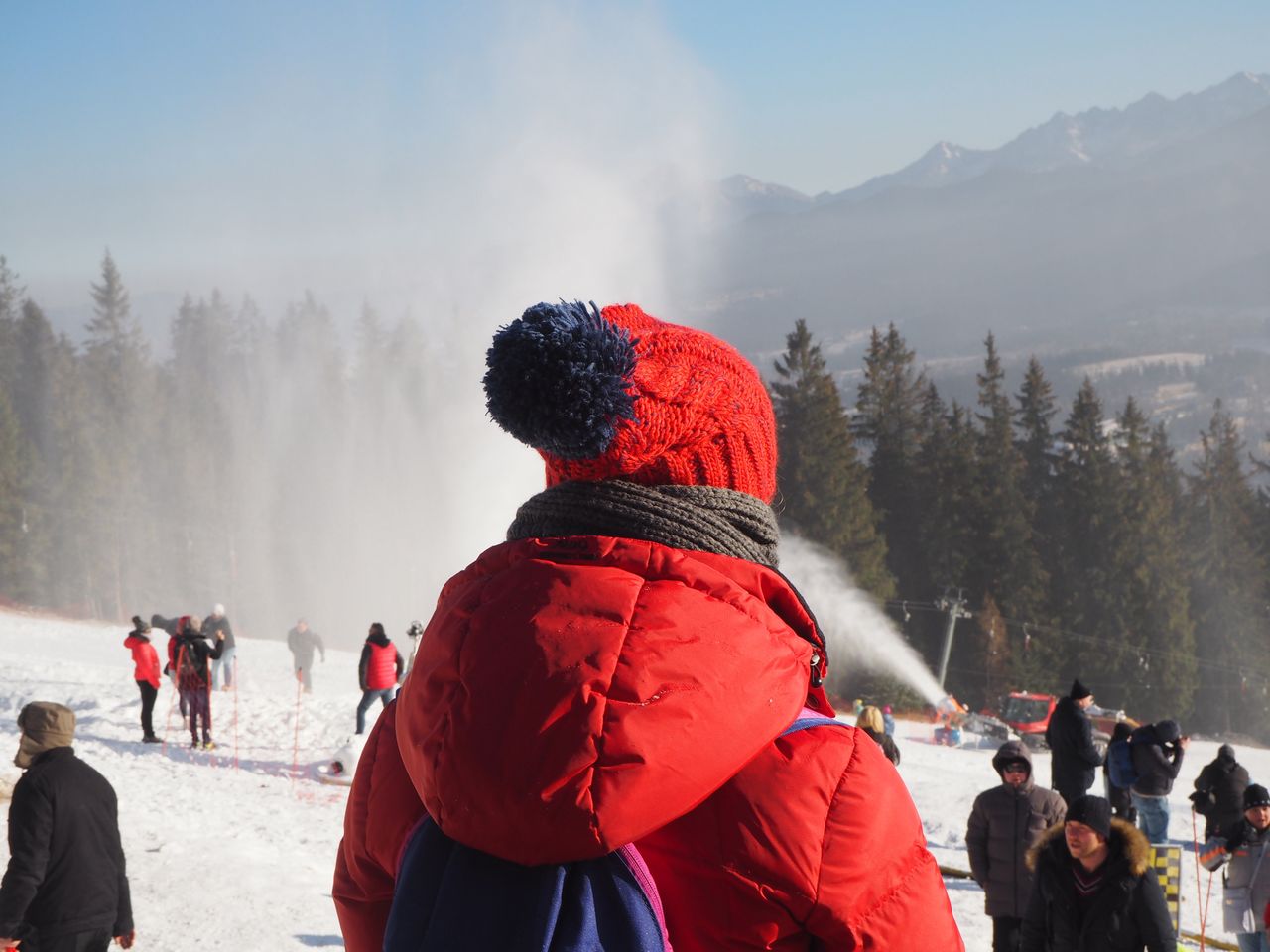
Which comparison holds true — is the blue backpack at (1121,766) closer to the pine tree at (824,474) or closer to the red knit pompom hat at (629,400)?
the red knit pompom hat at (629,400)

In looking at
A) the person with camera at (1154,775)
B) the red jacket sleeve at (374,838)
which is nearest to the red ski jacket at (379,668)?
the person with camera at (1154,775)

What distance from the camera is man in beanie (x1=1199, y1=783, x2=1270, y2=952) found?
6269 millimetres

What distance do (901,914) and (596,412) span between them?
623 mm

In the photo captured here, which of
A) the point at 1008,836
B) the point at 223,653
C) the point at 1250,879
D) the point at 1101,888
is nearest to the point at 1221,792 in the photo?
the point at 1250,879

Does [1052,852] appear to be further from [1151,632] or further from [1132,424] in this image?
[1132,424]

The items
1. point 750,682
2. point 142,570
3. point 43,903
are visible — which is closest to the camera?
point 750,682

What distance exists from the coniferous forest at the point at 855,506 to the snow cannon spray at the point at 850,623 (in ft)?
3.51

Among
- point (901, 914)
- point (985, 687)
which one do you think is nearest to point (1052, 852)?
point (901, 914)

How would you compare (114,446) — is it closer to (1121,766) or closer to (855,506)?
(855,506)

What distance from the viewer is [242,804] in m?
10.5

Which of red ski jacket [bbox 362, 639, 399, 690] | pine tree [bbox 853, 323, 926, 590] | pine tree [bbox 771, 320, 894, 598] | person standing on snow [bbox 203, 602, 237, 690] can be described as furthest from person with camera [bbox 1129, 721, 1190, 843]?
pine tree [bbox 853, 323, 926, 590]

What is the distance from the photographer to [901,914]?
4.34 feet

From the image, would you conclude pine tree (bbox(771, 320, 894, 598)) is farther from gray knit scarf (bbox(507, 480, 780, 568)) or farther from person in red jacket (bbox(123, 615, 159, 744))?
gray knit scarf (bbox(507, 480, 780, 568))

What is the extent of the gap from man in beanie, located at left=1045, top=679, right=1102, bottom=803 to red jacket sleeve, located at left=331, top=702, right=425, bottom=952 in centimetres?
782
